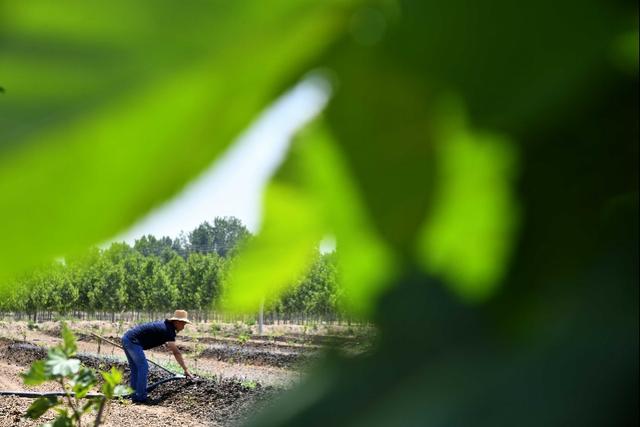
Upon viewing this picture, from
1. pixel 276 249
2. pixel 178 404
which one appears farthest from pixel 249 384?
pixel 276 249

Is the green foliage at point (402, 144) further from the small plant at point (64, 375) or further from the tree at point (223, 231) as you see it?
the small plant at point (64, 375)

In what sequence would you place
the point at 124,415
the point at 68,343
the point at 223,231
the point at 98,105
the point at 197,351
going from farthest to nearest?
the point at 197,351 → the point at 124,415 → the point at 68,343 → the point at 223,231 → the point at 98,105

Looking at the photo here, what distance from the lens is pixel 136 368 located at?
5422 mm

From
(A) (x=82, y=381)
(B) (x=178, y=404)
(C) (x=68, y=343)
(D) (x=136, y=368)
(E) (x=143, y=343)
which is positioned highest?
(C) (x=68, y=343)

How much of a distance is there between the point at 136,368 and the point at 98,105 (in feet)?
18.4

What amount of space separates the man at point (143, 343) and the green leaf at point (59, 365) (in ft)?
10.7

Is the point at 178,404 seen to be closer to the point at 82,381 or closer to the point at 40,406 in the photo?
the point at 82,381

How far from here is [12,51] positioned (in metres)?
0.13

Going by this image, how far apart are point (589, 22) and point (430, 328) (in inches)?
2.4

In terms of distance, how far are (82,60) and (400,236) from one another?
0.07 m

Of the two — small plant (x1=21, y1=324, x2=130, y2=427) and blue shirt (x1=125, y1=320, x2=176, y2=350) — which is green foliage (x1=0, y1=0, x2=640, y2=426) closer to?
small plant (x1=21, y1=324, x2=130, y2=427)

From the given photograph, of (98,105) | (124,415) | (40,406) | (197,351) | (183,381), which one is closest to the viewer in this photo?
(98,105)

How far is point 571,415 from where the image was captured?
89 millimetres

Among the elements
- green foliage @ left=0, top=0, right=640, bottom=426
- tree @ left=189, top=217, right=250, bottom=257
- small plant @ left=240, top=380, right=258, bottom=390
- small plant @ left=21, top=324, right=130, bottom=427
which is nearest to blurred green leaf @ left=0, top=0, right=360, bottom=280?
green foliage @ left=0, top=0, right=640, bottom=426
